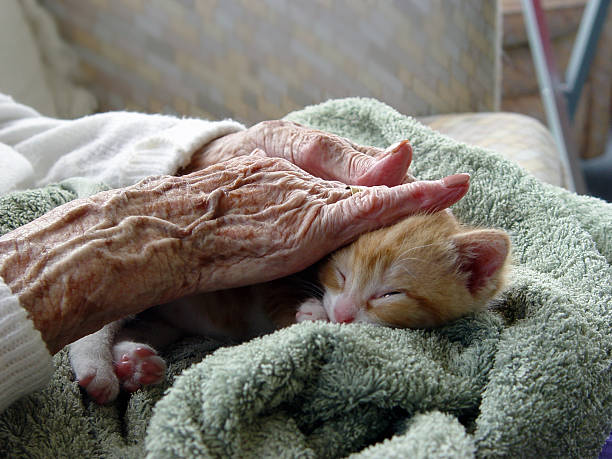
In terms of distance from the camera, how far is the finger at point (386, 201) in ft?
Answer: 2.71

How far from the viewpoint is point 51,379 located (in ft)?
2.45

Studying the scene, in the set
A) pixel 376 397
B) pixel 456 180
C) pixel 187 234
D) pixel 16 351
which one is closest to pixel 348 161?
pixel 456 180

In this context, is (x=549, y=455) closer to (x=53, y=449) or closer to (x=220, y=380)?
(x=220, y=380)

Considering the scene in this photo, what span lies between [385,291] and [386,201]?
0.14 m

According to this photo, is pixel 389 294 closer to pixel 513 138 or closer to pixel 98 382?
pixel 98 382

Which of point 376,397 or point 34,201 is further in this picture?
point 34,201

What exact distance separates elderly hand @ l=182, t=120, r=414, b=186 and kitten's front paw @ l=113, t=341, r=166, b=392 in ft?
1.32

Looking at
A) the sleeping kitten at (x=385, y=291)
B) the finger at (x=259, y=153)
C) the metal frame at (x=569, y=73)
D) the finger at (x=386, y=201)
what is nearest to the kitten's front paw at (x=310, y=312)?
the sleeping kitten at (x=385, y=291)

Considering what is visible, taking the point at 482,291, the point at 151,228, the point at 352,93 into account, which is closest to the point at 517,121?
the point at 352,93

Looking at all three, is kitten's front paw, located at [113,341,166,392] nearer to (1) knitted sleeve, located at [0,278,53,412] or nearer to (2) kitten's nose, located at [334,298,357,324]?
(1) knitted sleeve, located at [0,278,53,412]

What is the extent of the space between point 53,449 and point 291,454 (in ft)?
0.94

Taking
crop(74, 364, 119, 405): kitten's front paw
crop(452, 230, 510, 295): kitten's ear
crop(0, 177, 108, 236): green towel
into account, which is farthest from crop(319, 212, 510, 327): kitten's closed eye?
crop(0, 177, 108, 236): green towel

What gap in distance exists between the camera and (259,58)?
1820 millimetres

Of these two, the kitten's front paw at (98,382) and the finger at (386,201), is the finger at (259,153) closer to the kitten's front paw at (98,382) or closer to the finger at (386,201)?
the finger at (386,201)
